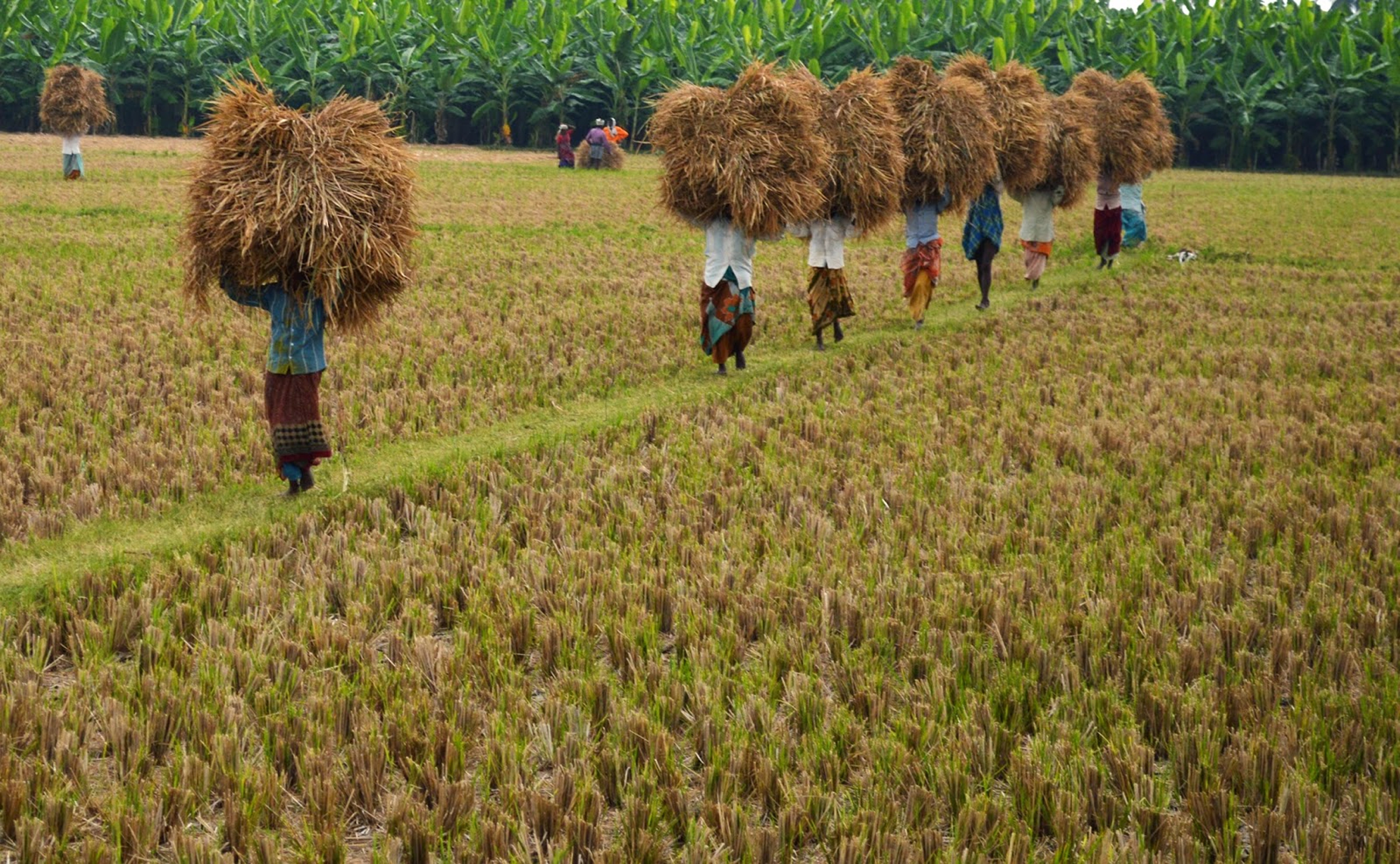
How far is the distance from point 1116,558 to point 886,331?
253 inches

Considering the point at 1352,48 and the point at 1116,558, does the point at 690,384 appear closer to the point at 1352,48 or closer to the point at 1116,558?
the point at 1116,558

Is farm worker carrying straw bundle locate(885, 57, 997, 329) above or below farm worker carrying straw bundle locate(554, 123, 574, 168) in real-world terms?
below

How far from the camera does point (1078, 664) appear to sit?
14.0ft

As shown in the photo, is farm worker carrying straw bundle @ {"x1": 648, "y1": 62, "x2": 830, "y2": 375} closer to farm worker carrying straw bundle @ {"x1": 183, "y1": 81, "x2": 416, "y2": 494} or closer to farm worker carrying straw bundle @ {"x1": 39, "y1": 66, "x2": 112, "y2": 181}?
farm worker carrying straw bundle @ {"x1": 183, "y1": 81, "x2": 416, "y2": 494}

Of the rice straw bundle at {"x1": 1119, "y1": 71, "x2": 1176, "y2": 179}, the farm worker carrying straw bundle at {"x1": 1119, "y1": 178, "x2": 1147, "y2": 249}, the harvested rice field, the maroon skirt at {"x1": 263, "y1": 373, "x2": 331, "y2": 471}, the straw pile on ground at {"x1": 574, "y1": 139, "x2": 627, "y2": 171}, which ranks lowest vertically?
the harvested rice field

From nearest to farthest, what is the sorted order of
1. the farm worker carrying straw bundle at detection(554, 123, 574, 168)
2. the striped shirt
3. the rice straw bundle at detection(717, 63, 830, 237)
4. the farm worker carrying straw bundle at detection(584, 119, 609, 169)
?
the striped shirt, the rice straw bundle at detection(717, 63, 830, 237), the farm worker carrying straw bundle at detection(584, 119, 609, 169), the farm worker carrying straw bundle at detection(554, 123, 574, 168)

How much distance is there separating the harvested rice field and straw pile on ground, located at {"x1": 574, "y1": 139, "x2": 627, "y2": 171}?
2532cm

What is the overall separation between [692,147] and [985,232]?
4.12 meters

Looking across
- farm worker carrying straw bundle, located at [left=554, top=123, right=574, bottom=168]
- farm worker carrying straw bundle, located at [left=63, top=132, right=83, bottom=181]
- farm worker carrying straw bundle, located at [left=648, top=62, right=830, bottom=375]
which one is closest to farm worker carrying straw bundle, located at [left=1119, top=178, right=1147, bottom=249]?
farm worker carrying straw bundle, located at [left=648, top=62, right=830, bottom=375]

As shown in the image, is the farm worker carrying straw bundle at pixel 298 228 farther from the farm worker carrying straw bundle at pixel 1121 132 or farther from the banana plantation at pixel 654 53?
the banana plantation at pixel 654 53

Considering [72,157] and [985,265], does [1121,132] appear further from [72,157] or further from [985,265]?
[72,157]

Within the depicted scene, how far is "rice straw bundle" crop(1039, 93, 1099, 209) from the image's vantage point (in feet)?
43.3

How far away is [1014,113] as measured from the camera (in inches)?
469

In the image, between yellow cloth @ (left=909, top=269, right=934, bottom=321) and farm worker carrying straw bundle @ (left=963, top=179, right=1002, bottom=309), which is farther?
farm worker carrying straw bundle @ (left=963, top=179, right=1002, bottom=309)
